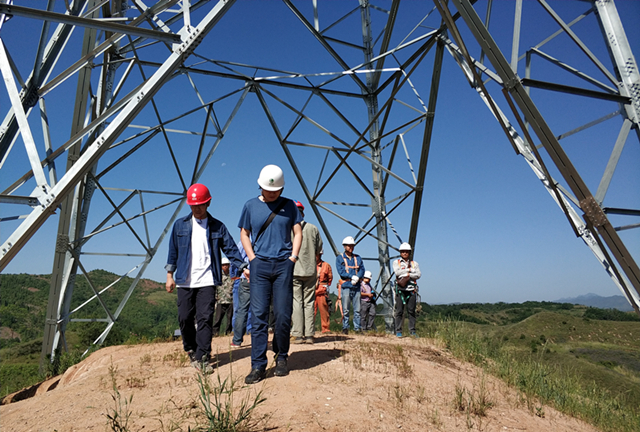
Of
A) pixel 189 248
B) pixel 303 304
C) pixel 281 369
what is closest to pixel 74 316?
pixel 303 304

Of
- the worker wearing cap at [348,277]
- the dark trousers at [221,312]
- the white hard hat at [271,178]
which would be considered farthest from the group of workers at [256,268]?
the dark trousers at [221,312]

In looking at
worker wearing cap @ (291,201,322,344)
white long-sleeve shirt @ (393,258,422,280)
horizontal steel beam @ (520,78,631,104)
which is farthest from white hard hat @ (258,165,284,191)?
white long-sleeve shirt @ (393,258,422,280)

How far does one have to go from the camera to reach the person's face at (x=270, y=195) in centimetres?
450

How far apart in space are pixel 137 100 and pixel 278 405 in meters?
4.01

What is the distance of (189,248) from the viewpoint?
4996mm

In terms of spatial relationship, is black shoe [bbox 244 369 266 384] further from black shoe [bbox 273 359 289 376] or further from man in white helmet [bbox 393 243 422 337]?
man in white helmet [bbox 393 243 422 337]

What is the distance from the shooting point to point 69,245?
7.78 meters

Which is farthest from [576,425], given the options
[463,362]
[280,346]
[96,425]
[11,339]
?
[11,339]

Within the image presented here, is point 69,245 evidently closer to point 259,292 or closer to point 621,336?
point 259,292

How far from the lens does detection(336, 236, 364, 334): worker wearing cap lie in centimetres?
985

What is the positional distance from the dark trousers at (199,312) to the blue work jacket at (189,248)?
0.52ft

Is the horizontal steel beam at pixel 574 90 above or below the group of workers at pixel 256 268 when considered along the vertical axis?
above

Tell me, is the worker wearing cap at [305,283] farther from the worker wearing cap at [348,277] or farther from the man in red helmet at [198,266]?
the worker wearing cap at [348,277]

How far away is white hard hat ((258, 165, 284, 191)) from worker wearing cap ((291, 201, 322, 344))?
5.13ft
